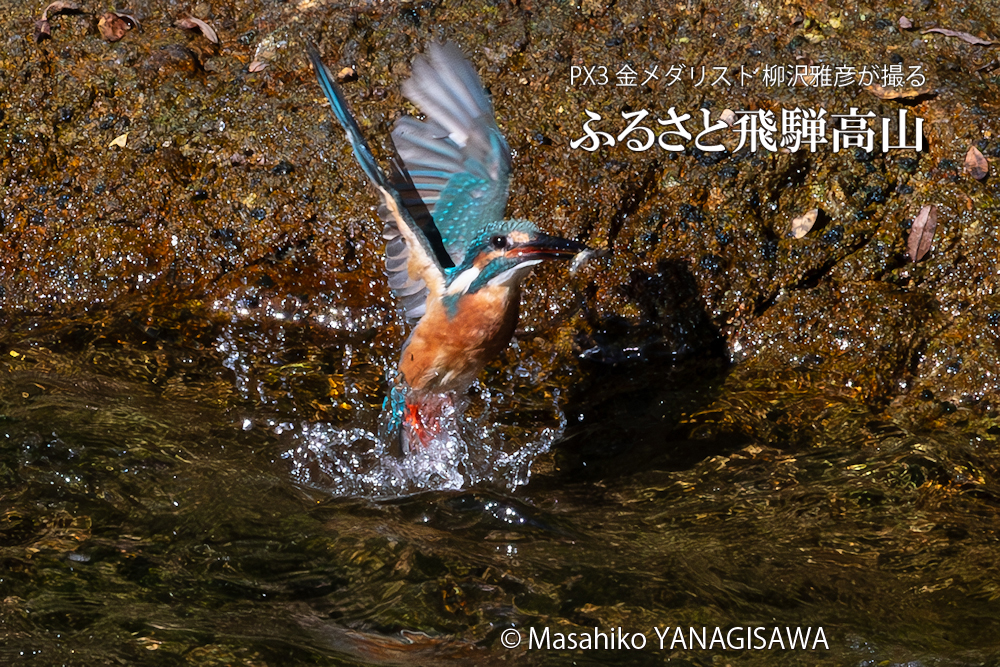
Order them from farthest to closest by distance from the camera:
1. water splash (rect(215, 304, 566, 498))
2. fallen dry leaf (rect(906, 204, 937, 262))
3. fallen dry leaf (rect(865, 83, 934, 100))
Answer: fallen dry leaf (rect(865, 83, 934, 100))
fallen dry leaf (rect(906, 204, 937, 262))
water splash (rect(215, 304, 566, 498))

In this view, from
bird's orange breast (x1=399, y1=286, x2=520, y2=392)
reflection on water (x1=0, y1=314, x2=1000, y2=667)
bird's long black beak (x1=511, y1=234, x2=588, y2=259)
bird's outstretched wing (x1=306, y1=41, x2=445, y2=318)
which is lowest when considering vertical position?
reflection on water (x1=0, y1=314, x2=1000, y2=667)

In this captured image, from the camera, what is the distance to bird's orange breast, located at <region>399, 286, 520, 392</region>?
461 cm

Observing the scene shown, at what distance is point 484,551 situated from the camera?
4.15 meters

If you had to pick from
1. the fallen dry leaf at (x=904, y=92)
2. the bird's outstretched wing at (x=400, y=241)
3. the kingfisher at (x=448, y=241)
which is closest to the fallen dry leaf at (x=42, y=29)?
the bird's outstretched wing at (x=400, y=241)

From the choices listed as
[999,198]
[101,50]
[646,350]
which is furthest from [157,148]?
[999,198]

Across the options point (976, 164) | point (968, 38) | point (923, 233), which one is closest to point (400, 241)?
point (923, 233)

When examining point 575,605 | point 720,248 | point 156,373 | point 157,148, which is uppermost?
point 157,148

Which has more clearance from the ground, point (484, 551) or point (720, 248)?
point (720, 248)

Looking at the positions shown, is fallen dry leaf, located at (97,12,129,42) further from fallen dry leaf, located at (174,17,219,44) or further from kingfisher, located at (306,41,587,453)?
kingfisher, located at (306,41,587,453)

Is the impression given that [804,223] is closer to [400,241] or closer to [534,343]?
[534,343]

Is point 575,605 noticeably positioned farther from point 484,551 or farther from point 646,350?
point 646,350

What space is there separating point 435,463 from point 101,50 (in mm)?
3147
